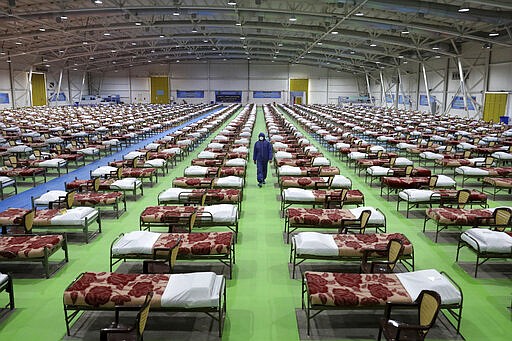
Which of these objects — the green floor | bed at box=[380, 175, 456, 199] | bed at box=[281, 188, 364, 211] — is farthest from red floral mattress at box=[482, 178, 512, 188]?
bed at box=[281, 188, 364, 211]

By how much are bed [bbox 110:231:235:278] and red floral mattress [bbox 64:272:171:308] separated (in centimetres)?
100

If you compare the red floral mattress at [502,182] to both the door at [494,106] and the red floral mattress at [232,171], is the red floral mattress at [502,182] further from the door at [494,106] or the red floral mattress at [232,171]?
the door at [494,106]

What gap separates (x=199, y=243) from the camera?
7676mm

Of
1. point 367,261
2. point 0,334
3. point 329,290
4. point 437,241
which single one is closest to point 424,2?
point 437,241

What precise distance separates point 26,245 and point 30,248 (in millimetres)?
199

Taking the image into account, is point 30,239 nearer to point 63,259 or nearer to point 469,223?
point 63,259

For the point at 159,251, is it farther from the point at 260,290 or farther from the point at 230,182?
the point at 230,182

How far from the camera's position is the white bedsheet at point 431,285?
5926mm

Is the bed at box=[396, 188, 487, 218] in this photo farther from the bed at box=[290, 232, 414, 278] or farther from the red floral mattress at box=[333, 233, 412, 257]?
the bed at box=[290, 232, 414, 278]

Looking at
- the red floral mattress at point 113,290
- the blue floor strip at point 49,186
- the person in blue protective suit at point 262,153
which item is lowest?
the blue floor strip at point 49,186

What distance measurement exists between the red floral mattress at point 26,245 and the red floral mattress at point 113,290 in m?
1.79


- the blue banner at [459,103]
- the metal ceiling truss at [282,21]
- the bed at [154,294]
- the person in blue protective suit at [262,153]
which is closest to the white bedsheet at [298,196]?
the person in blue protective suit at [262,153]

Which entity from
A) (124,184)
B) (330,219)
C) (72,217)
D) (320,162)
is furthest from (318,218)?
(320,162)

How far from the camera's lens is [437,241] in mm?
9805
